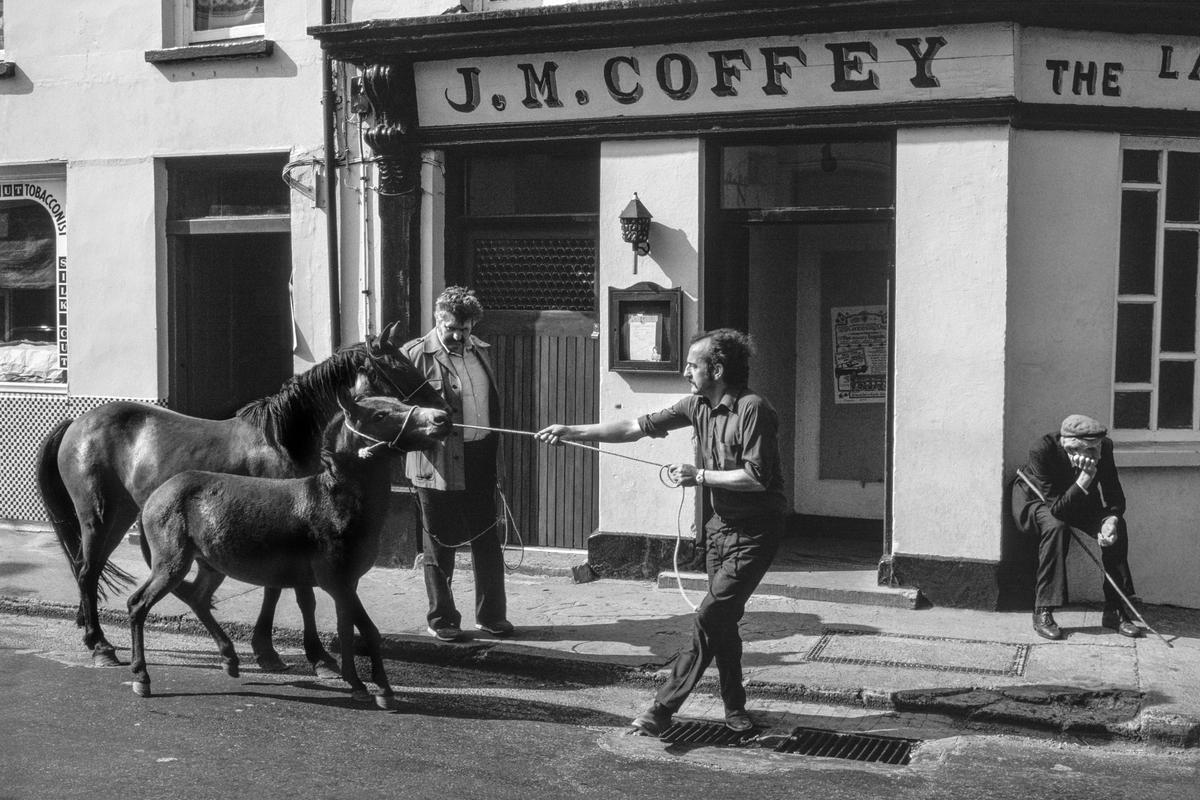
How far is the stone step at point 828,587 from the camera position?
9.03 meters

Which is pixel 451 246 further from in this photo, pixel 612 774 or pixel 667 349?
pixel 612 774

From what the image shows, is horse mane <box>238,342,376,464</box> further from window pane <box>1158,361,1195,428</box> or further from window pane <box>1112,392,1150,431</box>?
window pane <box>1158,361,1195,428</box>

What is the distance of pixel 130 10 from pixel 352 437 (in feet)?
20.7

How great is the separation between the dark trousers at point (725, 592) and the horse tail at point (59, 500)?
3.62 meters

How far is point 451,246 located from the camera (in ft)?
34.6

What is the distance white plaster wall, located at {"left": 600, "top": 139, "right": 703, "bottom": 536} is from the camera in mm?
9617

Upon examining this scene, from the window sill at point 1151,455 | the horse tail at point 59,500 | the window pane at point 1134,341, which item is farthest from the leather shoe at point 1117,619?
the horse tail at point 59,500

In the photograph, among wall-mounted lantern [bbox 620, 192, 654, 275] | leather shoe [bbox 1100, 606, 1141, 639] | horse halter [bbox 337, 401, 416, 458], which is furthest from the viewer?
wall-mounted lantern [bbox 620, 192, 654, 275]

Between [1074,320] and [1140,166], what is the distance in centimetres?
114

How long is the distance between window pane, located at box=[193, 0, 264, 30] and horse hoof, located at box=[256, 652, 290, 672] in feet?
18.9

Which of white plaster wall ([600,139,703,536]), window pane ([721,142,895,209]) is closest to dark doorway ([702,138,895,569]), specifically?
window pane ([721,142,895,209])

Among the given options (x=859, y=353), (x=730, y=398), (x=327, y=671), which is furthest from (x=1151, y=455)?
(x=327, y=671)

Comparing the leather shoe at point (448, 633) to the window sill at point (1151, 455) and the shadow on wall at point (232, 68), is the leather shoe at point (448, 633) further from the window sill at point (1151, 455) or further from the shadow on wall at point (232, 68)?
the shadow on wall at point (232, 68)

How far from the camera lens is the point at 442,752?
629 cm
